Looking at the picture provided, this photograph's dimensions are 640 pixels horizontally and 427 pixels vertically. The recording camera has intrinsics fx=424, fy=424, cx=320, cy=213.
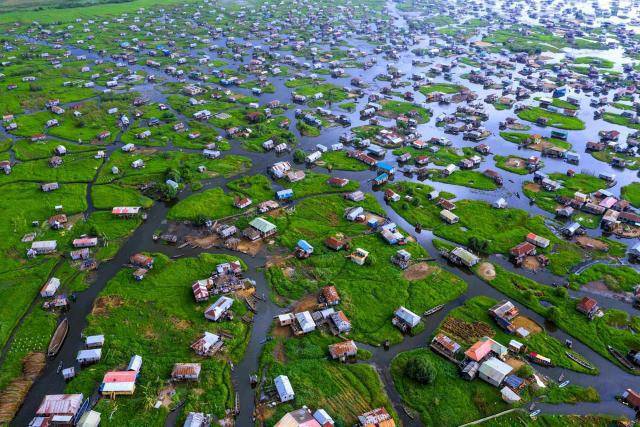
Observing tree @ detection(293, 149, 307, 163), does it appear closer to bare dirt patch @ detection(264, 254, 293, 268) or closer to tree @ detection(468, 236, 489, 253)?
bare dirt patch @ detection(264, 254, 293, 268)

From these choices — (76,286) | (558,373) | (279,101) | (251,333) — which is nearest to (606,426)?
(558,373)

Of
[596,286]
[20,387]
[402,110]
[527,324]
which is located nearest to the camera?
[20,387]

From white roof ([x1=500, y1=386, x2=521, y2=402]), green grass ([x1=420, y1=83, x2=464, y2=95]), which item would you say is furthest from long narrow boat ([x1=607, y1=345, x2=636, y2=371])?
green grass ([x1=420, y1=83, x2=464, y2=95])

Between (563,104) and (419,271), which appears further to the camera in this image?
(563,104)

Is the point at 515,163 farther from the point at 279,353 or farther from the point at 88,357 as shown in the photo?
the point at 88,357

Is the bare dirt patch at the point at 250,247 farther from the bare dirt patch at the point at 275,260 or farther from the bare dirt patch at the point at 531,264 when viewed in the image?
the bare dirt patch at the point at 531,264

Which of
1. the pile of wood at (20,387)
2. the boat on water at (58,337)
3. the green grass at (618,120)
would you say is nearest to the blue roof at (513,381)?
the boat on water at (58,337)

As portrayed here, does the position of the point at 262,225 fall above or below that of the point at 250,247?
above

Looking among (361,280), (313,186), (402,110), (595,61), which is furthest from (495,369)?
(595,61)
